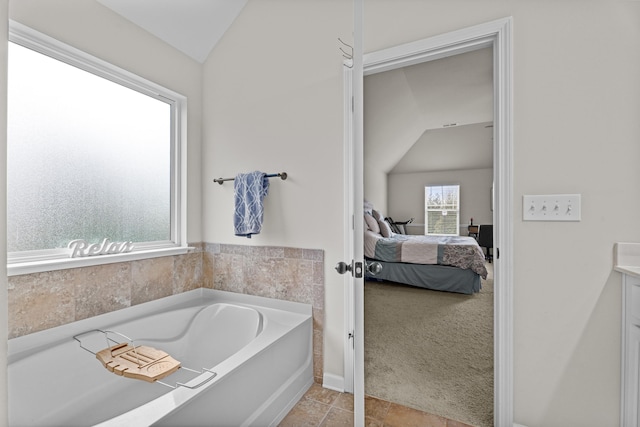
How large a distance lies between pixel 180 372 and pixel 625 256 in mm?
2307

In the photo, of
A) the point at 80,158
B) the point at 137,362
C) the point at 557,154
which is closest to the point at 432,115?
the point at 557,154

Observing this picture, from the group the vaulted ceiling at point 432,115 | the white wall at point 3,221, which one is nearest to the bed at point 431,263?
the vaulted ceiling at point 432,115

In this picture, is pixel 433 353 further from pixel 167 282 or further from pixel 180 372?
pixel 167 282

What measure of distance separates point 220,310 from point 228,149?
1189mm

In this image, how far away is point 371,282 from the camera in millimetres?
4227

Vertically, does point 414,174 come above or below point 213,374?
above

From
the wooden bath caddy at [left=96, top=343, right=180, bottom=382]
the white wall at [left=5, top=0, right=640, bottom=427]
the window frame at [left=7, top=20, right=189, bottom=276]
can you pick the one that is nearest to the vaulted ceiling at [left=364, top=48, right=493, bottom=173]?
the white wall at [left=5, top=0, right=640, bottom=427]

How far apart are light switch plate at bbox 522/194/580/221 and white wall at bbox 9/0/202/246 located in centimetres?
221

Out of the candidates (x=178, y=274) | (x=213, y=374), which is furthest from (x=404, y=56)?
(x=178, y=274)

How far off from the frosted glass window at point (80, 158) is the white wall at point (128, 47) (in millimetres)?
144

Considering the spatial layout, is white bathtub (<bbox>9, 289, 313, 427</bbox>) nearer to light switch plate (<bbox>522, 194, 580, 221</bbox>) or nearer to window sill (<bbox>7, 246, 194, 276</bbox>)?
window sill (<bbox>7, 246, 194, 276</bbox>)

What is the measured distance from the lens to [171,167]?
7.41 feet

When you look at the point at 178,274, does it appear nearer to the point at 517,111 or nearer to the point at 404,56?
the point at 404,56

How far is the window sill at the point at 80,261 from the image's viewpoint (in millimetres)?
1380
